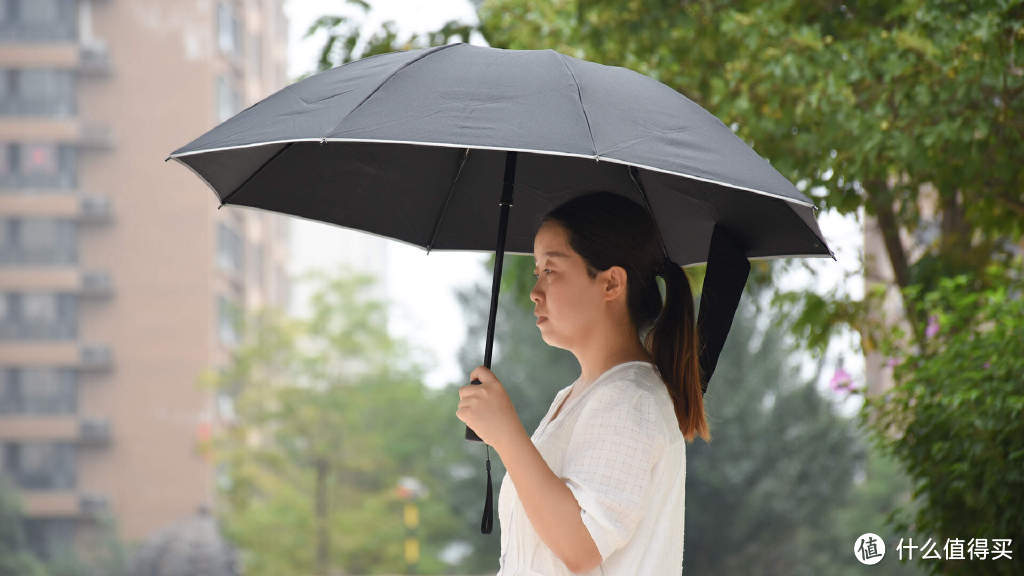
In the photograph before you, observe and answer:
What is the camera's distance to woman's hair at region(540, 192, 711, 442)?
275 cm

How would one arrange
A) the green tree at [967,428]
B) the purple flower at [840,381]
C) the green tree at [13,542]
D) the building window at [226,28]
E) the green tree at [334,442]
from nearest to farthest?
the green tree at [967,428]
the purple flower at [840,381]
the green tree at [334,442]
the green tree at [13,542]
the building window at [226,28]

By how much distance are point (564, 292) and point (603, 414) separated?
0.97 ft

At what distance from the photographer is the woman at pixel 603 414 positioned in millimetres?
2508

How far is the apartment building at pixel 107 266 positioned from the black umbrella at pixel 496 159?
45.3 meters

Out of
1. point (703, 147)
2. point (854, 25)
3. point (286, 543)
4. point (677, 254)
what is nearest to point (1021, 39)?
point (854, 25)

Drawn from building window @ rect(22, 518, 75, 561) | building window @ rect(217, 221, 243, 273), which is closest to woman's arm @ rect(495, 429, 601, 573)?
building window @ rect(22, 518, 75, 561)

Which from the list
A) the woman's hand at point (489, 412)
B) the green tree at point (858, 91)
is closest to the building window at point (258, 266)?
the green tree at point (858, 91)

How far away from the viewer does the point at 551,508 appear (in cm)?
248

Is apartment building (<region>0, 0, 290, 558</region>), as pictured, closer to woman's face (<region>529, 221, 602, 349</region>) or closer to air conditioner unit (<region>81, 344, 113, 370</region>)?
air conditioner unit (<region>81, 344, 113, 370</region>)

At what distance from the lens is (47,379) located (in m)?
46.7

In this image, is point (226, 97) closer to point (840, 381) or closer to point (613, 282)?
point (840, 381)

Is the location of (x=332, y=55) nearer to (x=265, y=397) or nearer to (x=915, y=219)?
(x=915, y=219)

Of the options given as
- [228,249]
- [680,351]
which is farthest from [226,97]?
[680,351]

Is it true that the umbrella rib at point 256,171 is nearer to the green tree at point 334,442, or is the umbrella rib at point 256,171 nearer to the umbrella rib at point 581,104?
the umbrella rib at point 581,104
